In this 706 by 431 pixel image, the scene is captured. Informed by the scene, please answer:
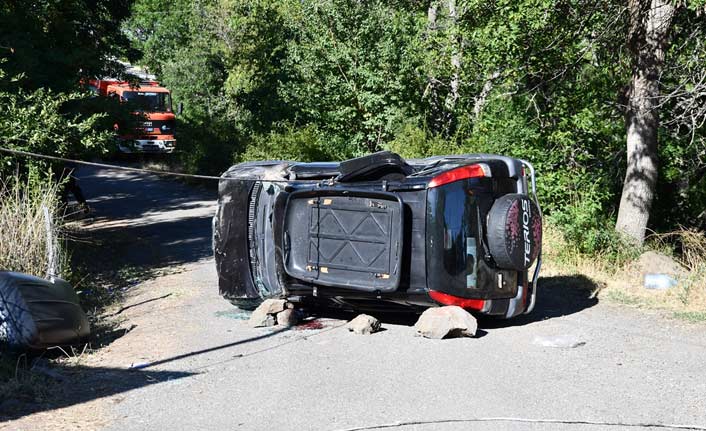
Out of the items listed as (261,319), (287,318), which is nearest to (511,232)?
(287,318)

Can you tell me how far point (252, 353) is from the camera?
27.1ft

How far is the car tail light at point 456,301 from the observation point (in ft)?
27.4

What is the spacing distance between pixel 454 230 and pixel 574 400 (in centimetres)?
237

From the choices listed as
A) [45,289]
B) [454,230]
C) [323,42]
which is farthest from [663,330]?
[323,42]

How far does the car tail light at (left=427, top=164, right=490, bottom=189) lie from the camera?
830 cm

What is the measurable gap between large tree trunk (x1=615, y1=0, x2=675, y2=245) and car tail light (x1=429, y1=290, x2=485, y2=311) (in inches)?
229

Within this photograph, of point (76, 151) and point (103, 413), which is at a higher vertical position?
point (76, 151)

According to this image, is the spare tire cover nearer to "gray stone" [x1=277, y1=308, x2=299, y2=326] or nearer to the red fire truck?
"gray stone" [x1=277, y1=308, x2=299, y2=326]

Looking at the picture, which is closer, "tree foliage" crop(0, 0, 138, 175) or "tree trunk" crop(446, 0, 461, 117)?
"tree foliage" crop(0, 0, 138, 175)

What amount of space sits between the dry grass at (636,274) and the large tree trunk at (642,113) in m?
0.61

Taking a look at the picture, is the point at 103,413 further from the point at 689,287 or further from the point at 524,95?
the point at 524,95

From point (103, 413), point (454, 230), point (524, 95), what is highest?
point (524, 95)

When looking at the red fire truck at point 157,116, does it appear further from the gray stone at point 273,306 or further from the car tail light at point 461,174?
the car tail light at point 461,174

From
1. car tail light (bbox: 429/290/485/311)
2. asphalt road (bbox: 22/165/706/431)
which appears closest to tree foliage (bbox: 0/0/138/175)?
asphalt road (bbox: 22/165/706/431)
